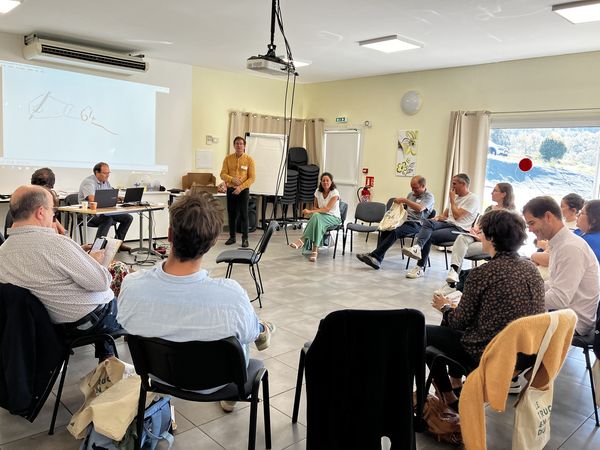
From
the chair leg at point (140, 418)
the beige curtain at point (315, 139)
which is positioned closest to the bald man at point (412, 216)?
the beige curtain at point (315, 139)

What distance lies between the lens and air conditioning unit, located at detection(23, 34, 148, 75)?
5852 millimetres

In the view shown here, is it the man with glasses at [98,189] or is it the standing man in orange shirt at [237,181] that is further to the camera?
the standing man in orange shirt at [237,181]

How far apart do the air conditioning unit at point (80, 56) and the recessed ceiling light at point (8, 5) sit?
2.87 feet

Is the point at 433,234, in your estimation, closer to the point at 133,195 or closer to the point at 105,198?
the point at 133,195

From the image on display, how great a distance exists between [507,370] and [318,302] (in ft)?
8.81

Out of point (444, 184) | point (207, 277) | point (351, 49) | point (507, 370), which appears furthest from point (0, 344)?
point (444, 184)

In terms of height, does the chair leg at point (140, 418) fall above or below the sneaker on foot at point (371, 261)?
above

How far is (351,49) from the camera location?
245 inches

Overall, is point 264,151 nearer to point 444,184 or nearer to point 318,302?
point 444,184

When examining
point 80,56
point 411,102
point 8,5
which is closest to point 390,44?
Result: point 411,102

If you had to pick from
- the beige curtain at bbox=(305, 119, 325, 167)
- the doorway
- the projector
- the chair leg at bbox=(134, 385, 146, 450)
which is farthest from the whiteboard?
the chair leg at bbox=(134, 385, 146, 450)

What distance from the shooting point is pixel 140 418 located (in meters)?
1.92

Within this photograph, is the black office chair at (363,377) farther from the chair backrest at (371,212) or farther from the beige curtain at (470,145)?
the beige curtain at (470,145)

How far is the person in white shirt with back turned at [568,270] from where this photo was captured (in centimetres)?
253
